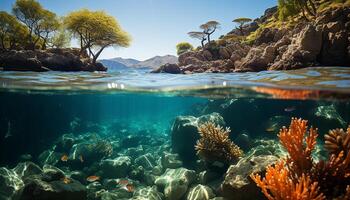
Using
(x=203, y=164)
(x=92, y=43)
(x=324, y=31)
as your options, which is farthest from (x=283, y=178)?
(x=92, y=43)

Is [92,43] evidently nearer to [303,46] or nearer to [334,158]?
[303,46]

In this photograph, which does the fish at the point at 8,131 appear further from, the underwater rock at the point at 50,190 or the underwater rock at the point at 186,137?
the underwater rock at the point at 186,137

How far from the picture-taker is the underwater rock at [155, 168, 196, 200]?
10336 mm

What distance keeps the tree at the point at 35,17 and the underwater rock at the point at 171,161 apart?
28.1 m

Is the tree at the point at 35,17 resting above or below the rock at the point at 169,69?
above

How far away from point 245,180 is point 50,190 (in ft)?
22.4

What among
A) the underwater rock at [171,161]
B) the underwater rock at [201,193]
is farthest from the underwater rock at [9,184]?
the underwater rock at [201,193]

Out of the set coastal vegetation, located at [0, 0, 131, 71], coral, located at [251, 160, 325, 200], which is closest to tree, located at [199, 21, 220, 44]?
coastal vegetation, located at [0, 0, 131, 71]

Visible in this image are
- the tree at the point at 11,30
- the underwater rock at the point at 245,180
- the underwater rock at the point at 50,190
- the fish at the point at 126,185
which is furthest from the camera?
the tree at the point at 11,30

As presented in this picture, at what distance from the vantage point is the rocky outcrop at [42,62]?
727 inches

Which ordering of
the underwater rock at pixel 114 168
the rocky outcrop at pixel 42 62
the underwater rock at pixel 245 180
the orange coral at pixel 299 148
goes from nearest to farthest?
1. the orange coral at pixel 299 148
2. the underwater rock at pixel 245 180
3. the underwater rock at pixel 114 168
4. the rocky outcrop at pixel 42 62

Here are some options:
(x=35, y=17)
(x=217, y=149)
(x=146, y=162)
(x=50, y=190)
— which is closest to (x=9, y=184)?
(x=50, y=190)

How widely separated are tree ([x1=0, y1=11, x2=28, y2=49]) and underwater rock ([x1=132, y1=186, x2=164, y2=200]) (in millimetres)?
35474

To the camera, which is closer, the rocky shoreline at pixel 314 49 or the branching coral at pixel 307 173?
the branching coral at pixel 307 173
